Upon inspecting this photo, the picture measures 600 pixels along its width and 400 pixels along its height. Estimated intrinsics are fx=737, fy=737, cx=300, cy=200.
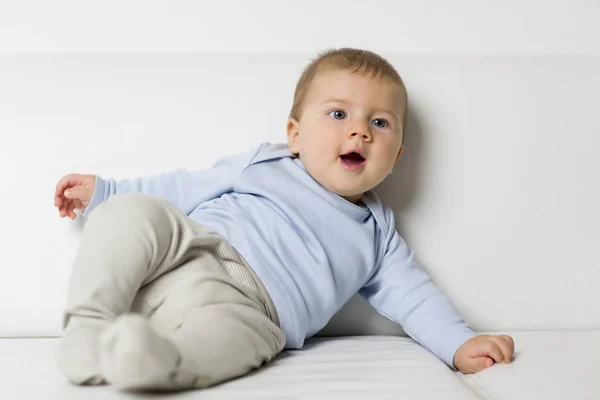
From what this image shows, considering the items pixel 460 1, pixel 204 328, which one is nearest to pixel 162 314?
pixel 204 328

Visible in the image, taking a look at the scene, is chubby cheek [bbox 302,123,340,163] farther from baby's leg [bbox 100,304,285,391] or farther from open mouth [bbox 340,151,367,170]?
baby's leg [bbox 100,304,285,391]

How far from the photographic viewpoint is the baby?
3.22 feet

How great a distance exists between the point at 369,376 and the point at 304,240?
345 mm

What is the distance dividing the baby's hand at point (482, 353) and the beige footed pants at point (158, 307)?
286 mm

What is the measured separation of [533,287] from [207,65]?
0.78m

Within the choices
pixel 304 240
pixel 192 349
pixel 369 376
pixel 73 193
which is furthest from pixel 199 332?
pixel 73 193

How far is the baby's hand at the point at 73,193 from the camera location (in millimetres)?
1326

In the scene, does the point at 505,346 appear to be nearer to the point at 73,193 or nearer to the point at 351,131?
the point at 351,131

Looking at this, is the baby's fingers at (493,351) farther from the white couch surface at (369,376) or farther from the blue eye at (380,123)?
the blue eye at (380,123)

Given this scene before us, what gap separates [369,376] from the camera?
1025mm

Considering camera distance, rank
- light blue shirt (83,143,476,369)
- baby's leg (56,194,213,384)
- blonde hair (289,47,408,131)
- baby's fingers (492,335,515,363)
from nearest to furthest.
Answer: baby's leg (56,194,213,384), baby's fingers (492,335,515,363), light blue shirt (83,143,476,369), blonde hair (289,47,408,131)

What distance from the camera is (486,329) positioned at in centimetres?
141

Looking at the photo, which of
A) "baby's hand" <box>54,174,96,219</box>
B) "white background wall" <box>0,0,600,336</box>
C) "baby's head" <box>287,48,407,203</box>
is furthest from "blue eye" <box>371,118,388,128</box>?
"baby's hand" <box>54,174,96,219</box>

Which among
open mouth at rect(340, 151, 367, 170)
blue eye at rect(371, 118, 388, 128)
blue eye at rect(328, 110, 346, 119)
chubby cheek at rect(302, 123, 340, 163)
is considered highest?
blue eye at rect(328, 110, 346, 119)
